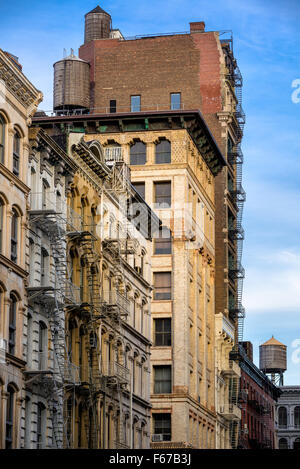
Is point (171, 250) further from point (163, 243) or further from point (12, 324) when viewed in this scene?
point (12, 324)

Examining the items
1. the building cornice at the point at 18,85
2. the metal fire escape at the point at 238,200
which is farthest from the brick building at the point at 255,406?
the building cornice at the point at 18,85

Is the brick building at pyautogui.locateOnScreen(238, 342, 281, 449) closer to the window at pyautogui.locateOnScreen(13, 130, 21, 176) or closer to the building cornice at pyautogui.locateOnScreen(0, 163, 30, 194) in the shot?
the building cornice at pyautogui.locateOnScreen(0, 163, 30, 194)

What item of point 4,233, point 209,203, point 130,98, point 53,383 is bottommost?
point 53,383

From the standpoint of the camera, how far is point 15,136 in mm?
49375

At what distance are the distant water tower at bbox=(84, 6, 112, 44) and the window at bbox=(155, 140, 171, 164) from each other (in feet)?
74.2

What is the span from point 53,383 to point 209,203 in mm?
51394

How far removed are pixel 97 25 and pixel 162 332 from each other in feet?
120

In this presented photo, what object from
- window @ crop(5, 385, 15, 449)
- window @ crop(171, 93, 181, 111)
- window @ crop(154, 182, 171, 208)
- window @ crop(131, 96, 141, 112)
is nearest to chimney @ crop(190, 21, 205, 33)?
window @ crop(171, 93, 181, 111)

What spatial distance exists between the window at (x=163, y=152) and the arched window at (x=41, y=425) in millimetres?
41172

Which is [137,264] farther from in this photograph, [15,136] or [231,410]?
[231,410]

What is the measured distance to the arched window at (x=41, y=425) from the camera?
162ft
